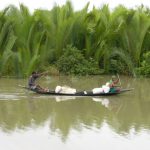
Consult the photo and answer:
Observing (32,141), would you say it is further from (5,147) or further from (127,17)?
(127,17)

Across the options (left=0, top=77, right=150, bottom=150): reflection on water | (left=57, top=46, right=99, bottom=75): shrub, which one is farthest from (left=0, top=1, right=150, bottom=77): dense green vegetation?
(left=0, top=77, right=150, bottom=150): reflection on water

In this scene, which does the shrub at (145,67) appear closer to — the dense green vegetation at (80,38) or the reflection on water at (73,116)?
the dense green vegetation at (80,38)

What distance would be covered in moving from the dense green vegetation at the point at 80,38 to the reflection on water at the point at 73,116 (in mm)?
4112

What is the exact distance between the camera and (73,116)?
10766 mm

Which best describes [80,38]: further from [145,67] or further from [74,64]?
[145,67]

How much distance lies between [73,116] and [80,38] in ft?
32.8

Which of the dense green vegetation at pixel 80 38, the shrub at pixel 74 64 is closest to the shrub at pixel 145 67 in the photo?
the dense green vegetation at pixel 80 38

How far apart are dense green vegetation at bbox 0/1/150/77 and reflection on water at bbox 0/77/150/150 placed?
4.11m

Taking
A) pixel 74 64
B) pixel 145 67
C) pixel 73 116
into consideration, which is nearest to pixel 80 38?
pixel 74 64

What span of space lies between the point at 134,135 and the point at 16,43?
11.3 m

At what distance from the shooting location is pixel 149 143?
8.26m

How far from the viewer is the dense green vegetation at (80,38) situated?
19188 millimetres

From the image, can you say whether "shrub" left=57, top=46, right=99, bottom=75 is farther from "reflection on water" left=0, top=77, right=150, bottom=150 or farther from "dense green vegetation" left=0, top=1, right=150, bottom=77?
"reflection on water" left=0, top=77, right=150, bottom=150

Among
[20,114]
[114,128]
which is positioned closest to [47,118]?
[20,114]
